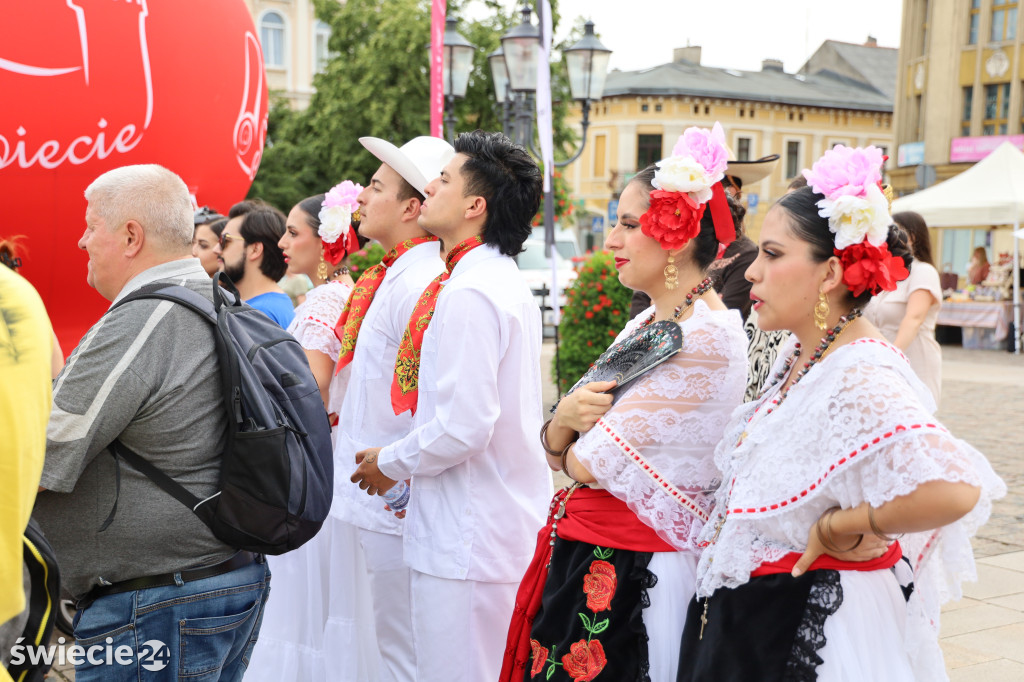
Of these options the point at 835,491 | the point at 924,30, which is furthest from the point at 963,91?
the point at 835,491

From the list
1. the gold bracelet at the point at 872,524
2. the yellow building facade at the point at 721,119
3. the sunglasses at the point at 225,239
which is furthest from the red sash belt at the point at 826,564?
the yellow building facade at the point at 721,119

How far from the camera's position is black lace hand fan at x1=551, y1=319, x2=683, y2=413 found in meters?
2.58

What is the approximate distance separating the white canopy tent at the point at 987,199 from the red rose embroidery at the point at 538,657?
15495 mm

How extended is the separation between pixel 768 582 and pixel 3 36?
325 centimetres

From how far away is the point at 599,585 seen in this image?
2.56 m

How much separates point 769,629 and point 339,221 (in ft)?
9.00

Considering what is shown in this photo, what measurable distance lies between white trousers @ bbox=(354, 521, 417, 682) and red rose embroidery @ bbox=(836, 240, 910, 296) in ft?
6.13

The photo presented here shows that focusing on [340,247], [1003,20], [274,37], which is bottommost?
[340,247]

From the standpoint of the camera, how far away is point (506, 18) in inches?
1044

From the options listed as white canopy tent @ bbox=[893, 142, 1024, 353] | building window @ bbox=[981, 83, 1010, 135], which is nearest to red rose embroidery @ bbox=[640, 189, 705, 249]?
white canopy tent @ bbox=[893, 142, 1024, 353]

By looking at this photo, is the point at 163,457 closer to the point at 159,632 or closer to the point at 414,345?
the point at 159,632

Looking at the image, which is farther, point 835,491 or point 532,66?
point 532,66

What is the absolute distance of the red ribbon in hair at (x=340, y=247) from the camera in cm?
445

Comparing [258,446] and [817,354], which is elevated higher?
[817,354]
